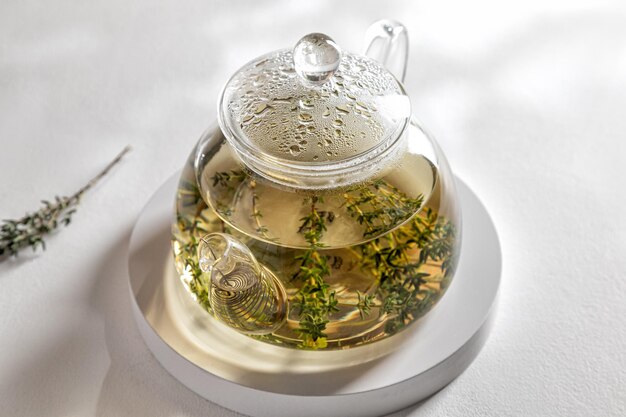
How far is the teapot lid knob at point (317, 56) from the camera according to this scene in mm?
911

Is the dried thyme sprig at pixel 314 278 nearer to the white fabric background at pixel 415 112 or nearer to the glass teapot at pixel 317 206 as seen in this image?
the glass teapot at pixel 317 206

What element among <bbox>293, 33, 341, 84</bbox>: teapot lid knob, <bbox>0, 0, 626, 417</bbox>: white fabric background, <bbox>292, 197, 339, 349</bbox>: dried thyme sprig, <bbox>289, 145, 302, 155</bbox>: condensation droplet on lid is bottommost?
<bbox>0, 0, 626, 417</bbox>: white fabric background

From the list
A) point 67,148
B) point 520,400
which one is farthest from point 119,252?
point 520,400

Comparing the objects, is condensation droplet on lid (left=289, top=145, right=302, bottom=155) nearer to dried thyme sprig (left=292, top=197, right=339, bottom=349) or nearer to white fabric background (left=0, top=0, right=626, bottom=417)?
dried thyme sprig (left=292, top=197, right=339, bottom=349)

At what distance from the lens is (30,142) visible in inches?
54.2

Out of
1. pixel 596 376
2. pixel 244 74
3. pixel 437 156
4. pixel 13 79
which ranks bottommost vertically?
pixel 596 376

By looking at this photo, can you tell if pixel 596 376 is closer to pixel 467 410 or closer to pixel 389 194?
pixel 467 410

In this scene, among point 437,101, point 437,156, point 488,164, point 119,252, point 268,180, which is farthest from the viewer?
point 437,101

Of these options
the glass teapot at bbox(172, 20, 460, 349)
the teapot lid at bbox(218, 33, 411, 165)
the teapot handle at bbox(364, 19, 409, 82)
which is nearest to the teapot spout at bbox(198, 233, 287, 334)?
the glass teapot at bbox(172, 20, 460, 349)

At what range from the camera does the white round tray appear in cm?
96

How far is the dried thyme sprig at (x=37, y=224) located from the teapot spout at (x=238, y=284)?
43 cm

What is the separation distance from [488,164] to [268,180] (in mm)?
557

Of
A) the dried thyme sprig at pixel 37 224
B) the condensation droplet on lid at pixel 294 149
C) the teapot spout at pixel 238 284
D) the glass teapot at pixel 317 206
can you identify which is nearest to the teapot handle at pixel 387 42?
the glass teapot at pixel 317 206

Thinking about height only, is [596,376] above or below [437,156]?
below
